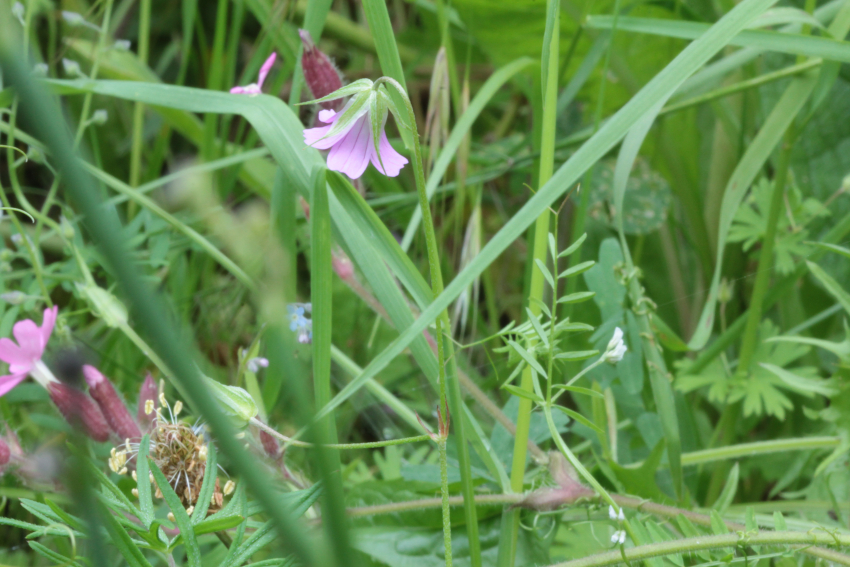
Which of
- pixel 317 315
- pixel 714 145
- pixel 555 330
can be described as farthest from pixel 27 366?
pixel 714 145

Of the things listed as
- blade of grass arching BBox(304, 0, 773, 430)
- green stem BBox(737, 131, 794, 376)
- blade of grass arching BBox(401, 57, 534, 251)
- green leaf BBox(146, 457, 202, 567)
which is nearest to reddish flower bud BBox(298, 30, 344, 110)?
blade of grass arching BBox(401, 57, 534, 251)

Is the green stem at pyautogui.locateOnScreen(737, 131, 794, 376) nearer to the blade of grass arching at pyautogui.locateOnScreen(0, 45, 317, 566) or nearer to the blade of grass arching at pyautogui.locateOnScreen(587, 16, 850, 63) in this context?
the blade of grass arching at pyautogui.locateOnScreen(587, 16, 850, 63)

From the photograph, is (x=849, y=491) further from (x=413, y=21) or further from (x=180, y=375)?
(x=413, y=21)

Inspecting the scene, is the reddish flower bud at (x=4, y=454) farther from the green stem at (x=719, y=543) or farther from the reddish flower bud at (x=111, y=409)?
the green stem at (x=719, y=543)

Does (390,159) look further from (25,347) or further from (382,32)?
(25,347)

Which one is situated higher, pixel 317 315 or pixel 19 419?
pixel 317 315
